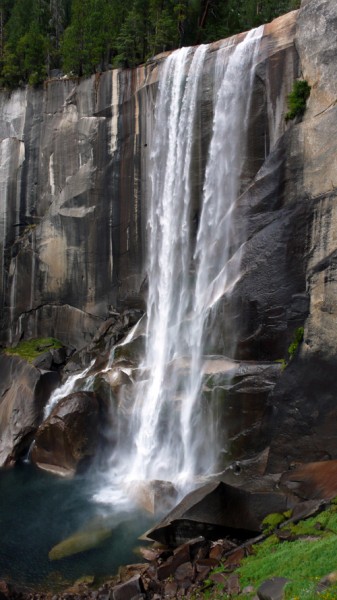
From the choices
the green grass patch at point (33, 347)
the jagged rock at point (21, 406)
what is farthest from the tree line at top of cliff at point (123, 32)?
the jagged rock at point (21, 406)

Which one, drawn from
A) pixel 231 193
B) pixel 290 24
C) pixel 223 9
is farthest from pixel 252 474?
pixel 223 9

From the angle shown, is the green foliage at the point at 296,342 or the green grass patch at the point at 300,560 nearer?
the green grass patch at the point at 300,560

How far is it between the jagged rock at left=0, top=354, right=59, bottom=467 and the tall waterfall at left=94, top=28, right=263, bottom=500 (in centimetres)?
459

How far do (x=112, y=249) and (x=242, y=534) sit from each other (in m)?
17.2

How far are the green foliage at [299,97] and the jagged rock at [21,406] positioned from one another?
49.5 feet

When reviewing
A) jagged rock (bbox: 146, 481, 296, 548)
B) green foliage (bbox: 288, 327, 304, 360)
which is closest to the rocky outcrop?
green foliage (bbox: 288, 327, 304, 360)

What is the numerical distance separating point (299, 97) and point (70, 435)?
1477cm

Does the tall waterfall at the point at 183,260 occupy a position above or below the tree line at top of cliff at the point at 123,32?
below

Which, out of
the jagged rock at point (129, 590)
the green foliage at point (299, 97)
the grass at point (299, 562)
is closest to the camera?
the grass at point (299, 562)

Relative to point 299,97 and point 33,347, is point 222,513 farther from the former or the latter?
point 33,347

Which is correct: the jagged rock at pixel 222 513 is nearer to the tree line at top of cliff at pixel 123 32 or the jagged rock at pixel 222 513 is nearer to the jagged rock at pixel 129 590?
the jagged rock at pixel 129 590

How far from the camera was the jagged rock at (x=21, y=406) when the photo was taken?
71.4 ft

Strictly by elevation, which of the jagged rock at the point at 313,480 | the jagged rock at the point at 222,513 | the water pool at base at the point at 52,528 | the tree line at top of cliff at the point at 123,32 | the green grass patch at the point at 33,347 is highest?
the tree line at top of cliff at the point at 123,32

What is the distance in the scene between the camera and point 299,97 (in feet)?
57.6
